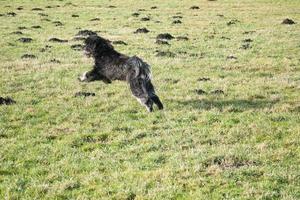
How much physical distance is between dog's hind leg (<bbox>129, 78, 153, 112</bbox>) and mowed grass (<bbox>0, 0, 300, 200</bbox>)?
37cm

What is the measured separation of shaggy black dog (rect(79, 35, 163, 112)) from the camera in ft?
57.1

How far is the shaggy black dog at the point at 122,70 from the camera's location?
57.1 ft

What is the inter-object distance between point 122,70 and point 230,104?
4.10m

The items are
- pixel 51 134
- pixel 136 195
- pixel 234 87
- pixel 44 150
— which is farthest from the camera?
pixel 234 87

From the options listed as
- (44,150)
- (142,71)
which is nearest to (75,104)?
(142,71)

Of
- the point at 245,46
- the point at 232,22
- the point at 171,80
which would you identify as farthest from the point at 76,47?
the point at 232,22

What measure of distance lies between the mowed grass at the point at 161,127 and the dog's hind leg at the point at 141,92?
1.20 feet

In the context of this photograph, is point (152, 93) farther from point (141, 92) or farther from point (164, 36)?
point (164, 36)

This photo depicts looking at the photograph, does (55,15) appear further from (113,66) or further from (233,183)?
(233,183)

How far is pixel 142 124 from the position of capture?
1661cm

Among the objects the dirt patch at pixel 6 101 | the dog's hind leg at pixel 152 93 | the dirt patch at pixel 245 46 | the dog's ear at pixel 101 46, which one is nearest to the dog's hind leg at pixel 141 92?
the dog's hind leg at pixel 152 93

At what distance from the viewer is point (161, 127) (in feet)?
53.2

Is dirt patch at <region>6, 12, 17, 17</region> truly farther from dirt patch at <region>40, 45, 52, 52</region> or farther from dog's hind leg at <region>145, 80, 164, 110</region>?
dog's hind leg at <region>145, 80, 164, 110</region>

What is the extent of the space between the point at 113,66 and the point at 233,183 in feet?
26.3
